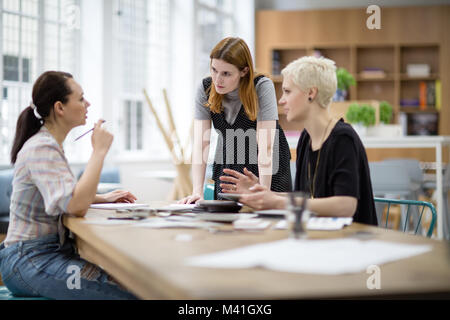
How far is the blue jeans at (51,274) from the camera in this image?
4.82 ft

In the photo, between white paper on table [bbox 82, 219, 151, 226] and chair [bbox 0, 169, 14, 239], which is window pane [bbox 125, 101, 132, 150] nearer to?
chair [bbox 0, 169, 14, 239]

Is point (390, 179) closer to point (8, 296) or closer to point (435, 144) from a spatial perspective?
point (435, 144)

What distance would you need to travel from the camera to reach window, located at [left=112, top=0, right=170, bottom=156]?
6188 mm

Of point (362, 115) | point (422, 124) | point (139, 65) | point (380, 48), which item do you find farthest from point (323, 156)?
point (380, 48)

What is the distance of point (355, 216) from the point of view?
5.46ft

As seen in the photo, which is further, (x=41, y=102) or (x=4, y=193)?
(x=4, y=193)

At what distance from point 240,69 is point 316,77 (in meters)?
0.52

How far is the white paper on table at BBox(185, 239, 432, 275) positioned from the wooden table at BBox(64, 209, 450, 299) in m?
0.03

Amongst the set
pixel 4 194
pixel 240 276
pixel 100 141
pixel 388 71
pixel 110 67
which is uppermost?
pixel 388 71

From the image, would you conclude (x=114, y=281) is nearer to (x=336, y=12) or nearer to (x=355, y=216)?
(x=355, y=216)

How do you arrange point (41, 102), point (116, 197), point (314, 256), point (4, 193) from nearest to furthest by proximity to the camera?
point (314, 256) → point (41, 102) → point (116, 197) → point (4, 193)

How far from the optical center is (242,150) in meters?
2.29
